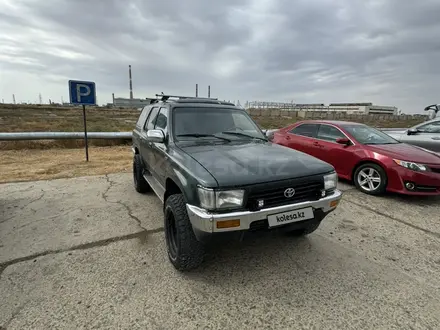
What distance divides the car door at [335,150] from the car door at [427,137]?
3.35 m

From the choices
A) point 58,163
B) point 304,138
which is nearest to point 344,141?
point 304,138

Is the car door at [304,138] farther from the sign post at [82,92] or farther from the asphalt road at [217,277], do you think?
the sign post at [82,92]

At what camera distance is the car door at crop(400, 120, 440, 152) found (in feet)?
22.7

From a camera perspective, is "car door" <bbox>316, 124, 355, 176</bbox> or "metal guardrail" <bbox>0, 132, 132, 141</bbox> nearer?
"car door" <bbox>316, 124, 355, 176</bbox>

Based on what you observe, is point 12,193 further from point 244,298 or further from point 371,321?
point 371,321

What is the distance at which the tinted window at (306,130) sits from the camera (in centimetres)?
634

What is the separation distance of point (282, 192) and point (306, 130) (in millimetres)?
4781

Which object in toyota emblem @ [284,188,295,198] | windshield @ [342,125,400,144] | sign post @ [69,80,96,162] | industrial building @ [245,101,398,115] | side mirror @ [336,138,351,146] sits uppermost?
industrial building @ [245,101,398,115]

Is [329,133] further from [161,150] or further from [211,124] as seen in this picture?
[161,150]

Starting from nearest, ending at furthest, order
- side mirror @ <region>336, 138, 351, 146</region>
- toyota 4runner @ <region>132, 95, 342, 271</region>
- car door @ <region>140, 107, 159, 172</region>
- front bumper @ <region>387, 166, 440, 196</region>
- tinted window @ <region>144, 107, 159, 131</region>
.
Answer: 1. toyota 4runner @ <region>132, 95, 342, 271</region>
2. car door @ <region>140, 107, 159, 172</region>
3. tinted window @ <region>144, 107, 159, 131</region>
4. front bumper @ <region>387, 166, 440, 196</region>
5. side mirror @ <region>336, 138, 351, 146</region>

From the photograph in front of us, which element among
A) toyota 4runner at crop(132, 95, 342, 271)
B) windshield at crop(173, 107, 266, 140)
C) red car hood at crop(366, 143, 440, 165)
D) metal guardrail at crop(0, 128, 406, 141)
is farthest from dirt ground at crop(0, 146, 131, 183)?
red car hood at crop(366, 143, 440, 165)

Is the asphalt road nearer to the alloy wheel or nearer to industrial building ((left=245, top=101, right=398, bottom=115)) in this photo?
the alloy wheel

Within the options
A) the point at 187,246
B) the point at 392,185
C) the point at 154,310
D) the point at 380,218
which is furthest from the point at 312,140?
the point at 154,310

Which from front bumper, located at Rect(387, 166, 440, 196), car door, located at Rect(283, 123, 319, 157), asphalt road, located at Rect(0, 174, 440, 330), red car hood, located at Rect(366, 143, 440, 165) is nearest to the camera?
asphalt road, located at Rect(0, 174, 440, 330)
